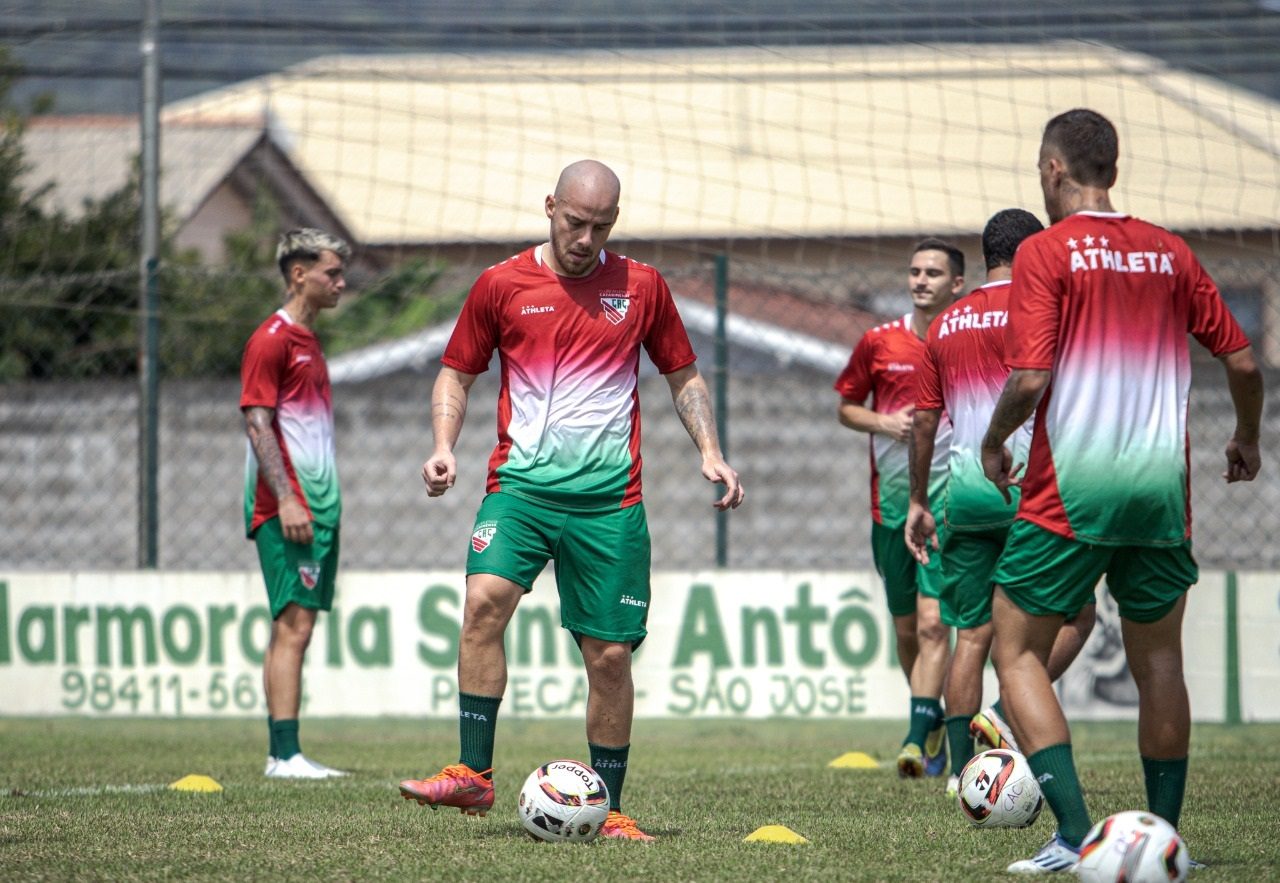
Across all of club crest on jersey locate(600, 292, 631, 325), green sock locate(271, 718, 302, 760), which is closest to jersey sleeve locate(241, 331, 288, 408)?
green sock locate(271, 718, 302, 760)

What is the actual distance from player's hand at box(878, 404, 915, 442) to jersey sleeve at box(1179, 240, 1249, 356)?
3.32 m

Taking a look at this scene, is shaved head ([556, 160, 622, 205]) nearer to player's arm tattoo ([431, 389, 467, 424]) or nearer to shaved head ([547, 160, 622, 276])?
shaved head ([547, 160, 622, 276])

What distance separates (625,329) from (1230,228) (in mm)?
8195

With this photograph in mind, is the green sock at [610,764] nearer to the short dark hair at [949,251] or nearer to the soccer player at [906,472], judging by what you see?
the soccer player at [906,472]

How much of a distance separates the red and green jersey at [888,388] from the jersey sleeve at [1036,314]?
11.8ft

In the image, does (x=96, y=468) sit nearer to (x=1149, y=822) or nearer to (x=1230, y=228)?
(x=1230, y=228)

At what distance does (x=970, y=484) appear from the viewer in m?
7.12

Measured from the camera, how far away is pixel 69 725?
1108 cm

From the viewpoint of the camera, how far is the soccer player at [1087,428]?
15.7 ft

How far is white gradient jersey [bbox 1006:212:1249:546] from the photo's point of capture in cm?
479

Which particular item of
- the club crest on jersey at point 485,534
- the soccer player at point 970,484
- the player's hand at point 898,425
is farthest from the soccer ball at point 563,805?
the player's hand at point 898,425

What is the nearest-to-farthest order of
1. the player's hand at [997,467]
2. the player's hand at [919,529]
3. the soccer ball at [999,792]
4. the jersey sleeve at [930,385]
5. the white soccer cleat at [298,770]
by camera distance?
the player's hand at [997,467]
the soccer ball at [999,792]
the player's hand at [919,529]
the jersey sleeve at [930,385]
the white soccer cleat at [298,770]

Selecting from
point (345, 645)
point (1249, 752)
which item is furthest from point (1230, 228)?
point (345, 645)

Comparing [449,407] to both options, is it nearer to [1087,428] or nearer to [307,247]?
[1087,428]
